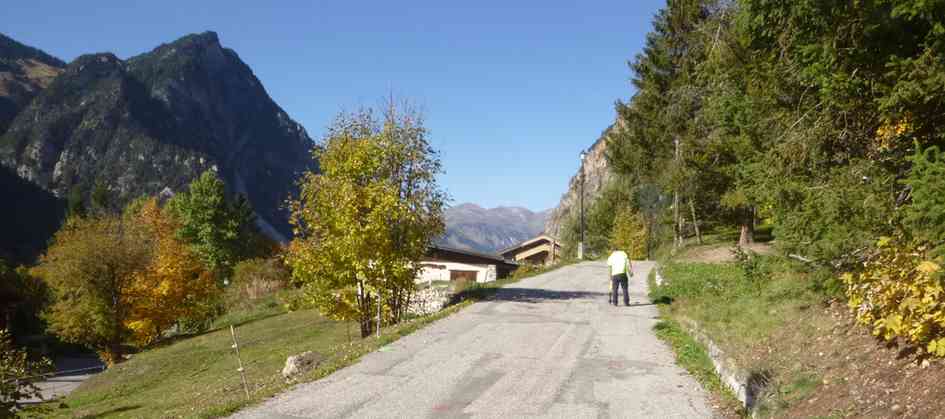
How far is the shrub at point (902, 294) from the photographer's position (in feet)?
20.9

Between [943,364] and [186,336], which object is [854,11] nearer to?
[943,364]

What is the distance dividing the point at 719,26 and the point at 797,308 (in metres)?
5.45

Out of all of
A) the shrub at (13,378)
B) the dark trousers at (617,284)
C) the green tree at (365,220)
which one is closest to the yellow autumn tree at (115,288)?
the green tree at (365,220)

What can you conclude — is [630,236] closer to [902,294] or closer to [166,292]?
→ [166,292]

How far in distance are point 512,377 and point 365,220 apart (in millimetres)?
8906

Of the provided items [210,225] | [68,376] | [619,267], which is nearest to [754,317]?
[619,267]

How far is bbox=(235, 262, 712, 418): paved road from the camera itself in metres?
8.29

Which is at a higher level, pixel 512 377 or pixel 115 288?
pixel 115 288

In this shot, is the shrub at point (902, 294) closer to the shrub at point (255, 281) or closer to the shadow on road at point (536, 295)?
the shadow on road at point (536, 295)

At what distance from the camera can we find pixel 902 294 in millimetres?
7242

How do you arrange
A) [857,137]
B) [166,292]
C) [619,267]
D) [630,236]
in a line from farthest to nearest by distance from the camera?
[630,236] → [166,292] → [619,267] → [857,137]

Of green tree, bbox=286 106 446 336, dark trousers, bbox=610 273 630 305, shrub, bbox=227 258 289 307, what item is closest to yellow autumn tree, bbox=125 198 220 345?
shrub, bbox=227 258 289 307

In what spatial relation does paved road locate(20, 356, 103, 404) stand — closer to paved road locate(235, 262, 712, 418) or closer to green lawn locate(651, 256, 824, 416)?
paved road locate(235, 262, 712, 418)

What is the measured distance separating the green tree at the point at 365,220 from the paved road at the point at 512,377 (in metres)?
3.31
